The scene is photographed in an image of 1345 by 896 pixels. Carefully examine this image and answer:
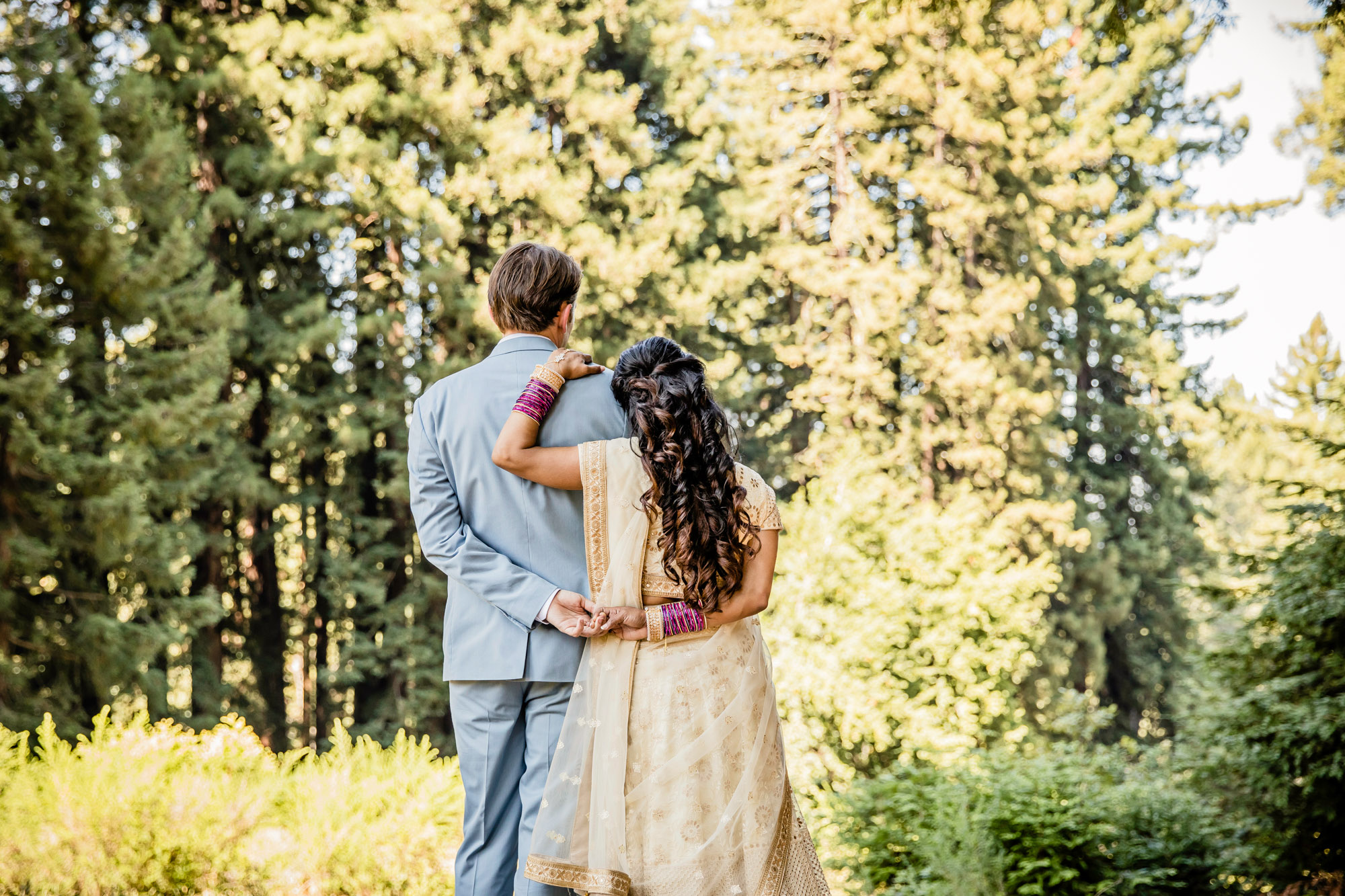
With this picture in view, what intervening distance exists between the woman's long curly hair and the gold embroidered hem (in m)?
0.64

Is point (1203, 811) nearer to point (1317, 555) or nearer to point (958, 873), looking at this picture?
point (1317, 555)

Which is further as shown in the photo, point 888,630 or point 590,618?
point 888,630

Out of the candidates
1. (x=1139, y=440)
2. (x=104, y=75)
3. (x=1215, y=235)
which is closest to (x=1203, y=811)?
Result: (x=104, y=75)

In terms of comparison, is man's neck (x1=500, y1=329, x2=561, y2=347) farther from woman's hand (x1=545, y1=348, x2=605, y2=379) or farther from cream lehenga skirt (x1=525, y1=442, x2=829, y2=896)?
cream lehenga skirt (x1=525, y1=442, x2=829, y2=896)

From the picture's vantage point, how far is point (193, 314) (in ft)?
35.0

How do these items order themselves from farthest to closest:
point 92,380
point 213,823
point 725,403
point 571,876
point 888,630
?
point 725,403 < point 888,630 < point 92,380 < point 213,823 < point 571,876

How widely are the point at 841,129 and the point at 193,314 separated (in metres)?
9.41

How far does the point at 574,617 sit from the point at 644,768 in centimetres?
40

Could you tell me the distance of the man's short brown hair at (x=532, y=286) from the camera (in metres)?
2.42

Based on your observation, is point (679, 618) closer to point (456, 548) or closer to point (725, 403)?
point (456, 548)

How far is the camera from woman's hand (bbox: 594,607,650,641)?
229 cm

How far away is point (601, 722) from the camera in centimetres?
230

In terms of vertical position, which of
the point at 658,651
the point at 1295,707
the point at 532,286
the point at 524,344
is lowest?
the point at 1295,707

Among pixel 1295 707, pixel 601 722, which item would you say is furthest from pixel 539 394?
pixel 1295 707
